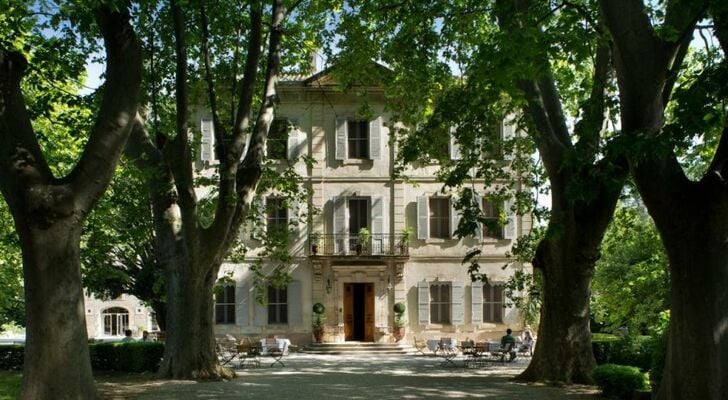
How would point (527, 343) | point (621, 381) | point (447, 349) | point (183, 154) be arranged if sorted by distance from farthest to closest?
point (527, 343)
point (447, 349)
point (183, 154)
point (621, 381)

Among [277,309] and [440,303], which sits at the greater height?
[440,303]

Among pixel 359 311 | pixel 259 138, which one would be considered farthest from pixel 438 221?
pixel 259 138

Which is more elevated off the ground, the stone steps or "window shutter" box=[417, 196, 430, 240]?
"window shutter" box=[417, 196, 430, 240]

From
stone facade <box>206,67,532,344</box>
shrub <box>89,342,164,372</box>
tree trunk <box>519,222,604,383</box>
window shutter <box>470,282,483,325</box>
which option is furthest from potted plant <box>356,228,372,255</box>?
tree trunk <box>519,222,604,383</box>

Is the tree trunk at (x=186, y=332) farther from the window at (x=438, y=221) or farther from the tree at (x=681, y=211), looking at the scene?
the window at (x=438, y=221)

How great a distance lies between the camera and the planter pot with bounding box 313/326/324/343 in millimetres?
27109

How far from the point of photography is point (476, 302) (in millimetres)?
27797

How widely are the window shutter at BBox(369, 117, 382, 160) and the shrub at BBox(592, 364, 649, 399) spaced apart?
17.1 m

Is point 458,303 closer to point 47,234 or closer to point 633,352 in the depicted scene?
point 633,352

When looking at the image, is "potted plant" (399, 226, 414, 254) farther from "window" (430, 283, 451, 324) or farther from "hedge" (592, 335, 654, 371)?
"hedge" (592, 335, 654, 371)

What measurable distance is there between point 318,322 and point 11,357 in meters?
10.2

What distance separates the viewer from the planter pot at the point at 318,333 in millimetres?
27109

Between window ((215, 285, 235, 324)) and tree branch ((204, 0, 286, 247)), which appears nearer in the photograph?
tree branch ((204, 0, 286, 247))

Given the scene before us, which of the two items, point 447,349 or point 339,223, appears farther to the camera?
point 339,223
